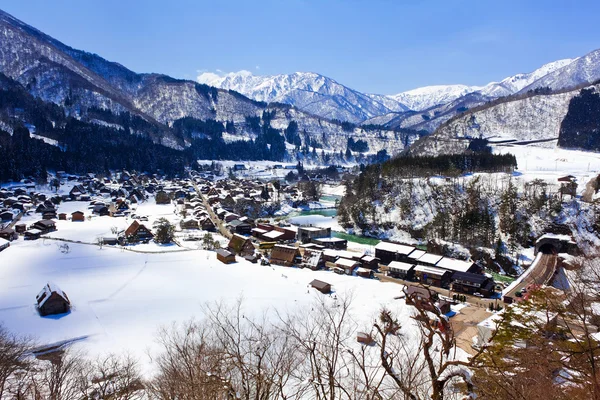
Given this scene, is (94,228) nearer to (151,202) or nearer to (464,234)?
(151,202)

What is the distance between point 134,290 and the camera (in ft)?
50.3

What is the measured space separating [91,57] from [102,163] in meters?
152

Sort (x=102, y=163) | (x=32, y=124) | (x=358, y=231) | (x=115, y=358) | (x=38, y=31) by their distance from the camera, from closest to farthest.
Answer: (x=115, y=358), (x=358, y=231), (x=102, y=163), (x=32, y=124), (x=38, y=31)

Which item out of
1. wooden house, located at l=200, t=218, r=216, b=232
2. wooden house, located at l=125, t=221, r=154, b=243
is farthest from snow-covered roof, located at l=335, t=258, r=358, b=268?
wooden house, located at l=200, t=218, r=216, b=232

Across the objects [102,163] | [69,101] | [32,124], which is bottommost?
[102,163]

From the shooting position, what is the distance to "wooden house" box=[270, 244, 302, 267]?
72.3 ft

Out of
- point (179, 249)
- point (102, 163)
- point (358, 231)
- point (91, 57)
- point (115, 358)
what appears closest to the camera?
point (115, 358)

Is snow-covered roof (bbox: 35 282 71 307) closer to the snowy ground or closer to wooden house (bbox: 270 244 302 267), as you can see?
wooden house (bbox: 270 244 302 267)

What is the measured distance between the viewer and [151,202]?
151ft

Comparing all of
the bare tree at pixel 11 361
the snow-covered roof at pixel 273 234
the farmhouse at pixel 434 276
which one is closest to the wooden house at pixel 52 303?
the bare tree at pixel 11 361

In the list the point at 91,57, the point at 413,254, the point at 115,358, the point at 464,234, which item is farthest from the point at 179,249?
the point at 91,57

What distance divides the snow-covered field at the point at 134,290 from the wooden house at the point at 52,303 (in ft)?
→ 1.06

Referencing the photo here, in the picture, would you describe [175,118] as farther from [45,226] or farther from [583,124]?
[583,124]

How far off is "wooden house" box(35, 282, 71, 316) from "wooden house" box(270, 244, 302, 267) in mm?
11917
